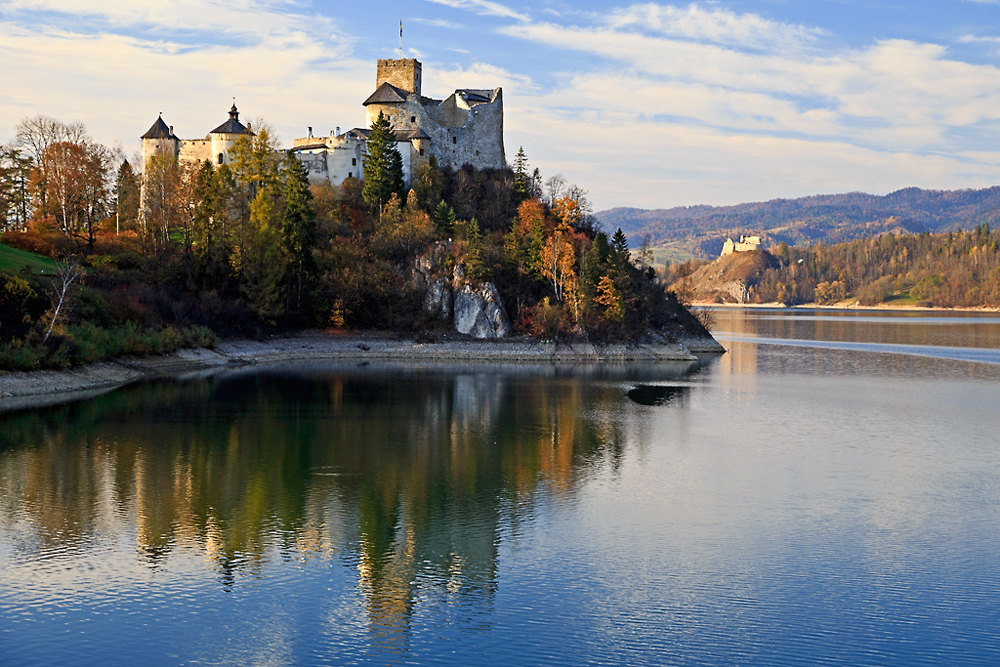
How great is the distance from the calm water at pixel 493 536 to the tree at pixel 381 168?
34202mm

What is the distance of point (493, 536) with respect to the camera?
64.5 feet

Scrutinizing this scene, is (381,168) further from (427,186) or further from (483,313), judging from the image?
(483,313)

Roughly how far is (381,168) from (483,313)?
47.3ft

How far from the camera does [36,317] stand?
144 feet

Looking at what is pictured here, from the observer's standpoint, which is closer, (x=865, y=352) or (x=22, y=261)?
(x=22, y=261)

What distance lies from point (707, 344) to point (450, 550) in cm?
6384

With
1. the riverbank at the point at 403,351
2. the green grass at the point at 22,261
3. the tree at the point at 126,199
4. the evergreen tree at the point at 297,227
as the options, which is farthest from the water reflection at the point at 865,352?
the tree at the point at 126,199

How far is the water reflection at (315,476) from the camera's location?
59.0ft

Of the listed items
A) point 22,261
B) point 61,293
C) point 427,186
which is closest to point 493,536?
point 61,293

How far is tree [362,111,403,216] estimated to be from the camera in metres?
70.7

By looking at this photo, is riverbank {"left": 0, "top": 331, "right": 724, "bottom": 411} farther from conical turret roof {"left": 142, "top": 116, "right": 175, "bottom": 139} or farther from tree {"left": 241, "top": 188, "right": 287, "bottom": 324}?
conical turret roof {"left": 142, "top": 116, "right": 175, "bottom": 139}

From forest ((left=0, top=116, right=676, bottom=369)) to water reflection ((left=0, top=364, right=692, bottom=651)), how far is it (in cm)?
2023

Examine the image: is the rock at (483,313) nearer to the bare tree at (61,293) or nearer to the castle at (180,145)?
the castle at (180,145)

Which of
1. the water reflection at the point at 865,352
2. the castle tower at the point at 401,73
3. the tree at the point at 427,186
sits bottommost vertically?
the water reflection at the point at 865,352
